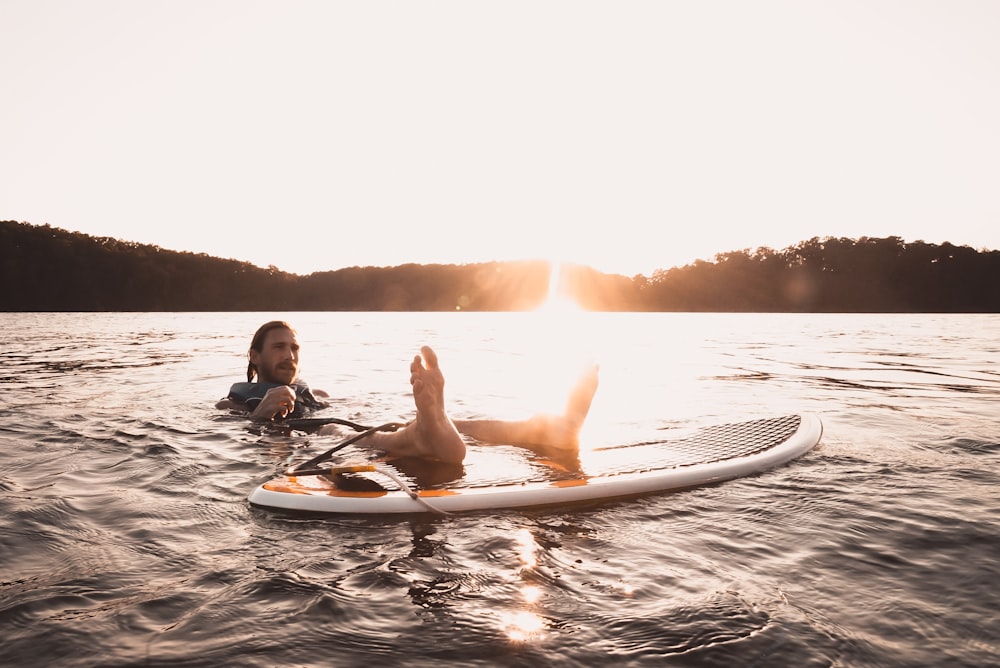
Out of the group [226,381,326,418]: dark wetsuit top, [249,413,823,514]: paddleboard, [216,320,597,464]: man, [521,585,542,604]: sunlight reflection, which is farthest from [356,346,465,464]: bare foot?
[226,381,326,418]: dark wetsuit top

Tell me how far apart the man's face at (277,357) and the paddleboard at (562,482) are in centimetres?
311

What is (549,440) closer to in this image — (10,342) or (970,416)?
(970,416)

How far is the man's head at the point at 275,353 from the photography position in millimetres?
7375

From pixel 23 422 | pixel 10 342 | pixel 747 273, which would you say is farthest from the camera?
pixel 747 273

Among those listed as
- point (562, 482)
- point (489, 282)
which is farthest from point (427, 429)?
point (489, 282)

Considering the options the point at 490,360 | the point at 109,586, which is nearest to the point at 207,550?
the point at 109,586

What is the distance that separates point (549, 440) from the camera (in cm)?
536

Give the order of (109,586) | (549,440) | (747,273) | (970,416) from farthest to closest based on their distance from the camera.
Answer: (747,273)
(970,416)
(549,440)
(109,586)

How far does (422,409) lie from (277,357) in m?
3.68

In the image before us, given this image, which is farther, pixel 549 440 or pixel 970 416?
pixel 970 416

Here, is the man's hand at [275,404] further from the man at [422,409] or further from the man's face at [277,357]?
the man's face at [277,357]

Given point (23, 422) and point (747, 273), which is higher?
point (747, 273)

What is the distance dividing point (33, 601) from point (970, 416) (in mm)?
9701

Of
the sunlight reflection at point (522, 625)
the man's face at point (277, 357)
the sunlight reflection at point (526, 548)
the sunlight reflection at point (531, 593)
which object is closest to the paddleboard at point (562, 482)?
the sunlight reflection at point (526, 548)
